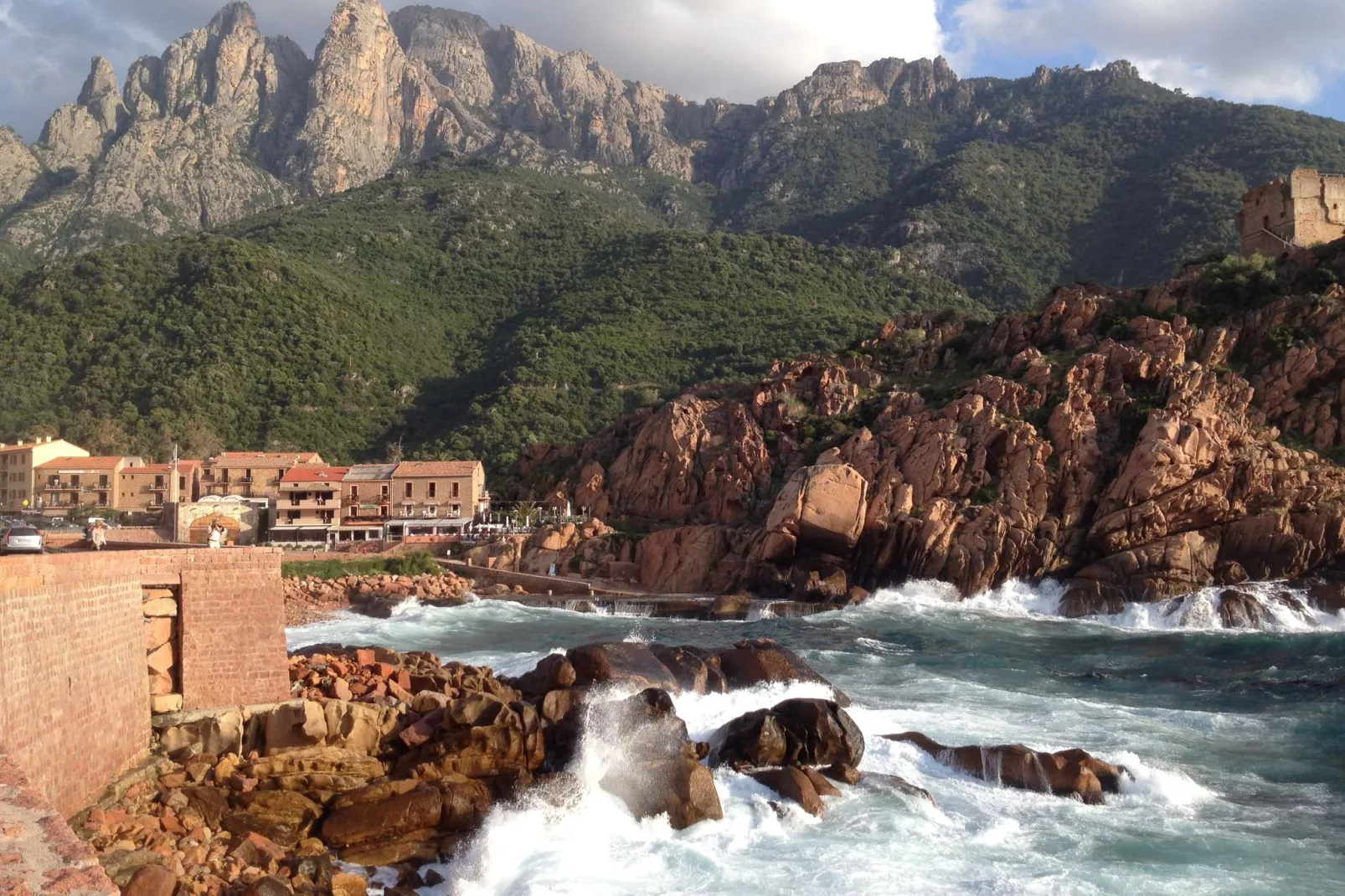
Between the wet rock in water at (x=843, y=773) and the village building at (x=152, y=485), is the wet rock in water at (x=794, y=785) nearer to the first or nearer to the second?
the wet rock in water at (x=843, y=773)

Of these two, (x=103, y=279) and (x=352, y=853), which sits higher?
(x=103, y=279)

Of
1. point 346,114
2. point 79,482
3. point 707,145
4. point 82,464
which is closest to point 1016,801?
point 79,482

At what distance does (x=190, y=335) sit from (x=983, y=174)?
78.9 meters

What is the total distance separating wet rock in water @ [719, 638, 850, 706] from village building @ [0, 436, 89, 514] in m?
56.6

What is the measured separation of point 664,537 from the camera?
43438 mm

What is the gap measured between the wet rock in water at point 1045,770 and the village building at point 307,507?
152ft

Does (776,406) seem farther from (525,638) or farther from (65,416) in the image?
(65,416)

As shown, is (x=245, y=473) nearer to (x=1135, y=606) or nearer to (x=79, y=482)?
(x=79, y=482)

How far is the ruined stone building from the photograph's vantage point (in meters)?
54.6

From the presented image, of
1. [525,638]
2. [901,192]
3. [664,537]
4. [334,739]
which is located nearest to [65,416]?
[664,537]

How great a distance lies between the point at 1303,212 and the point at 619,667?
52.9m

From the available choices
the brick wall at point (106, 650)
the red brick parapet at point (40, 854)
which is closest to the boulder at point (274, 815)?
the brick wall at point (106, 650)

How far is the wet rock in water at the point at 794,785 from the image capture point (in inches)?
541

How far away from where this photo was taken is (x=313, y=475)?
58562 millimetres
